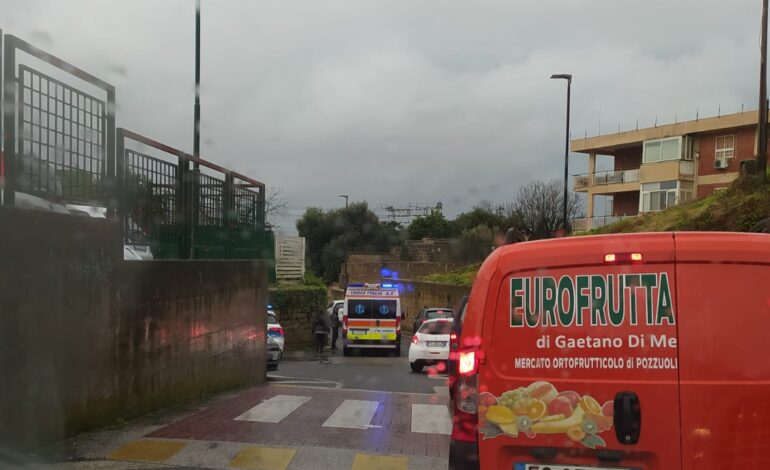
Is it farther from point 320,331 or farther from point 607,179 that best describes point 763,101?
point 607,179

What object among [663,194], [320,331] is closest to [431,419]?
[320,331]

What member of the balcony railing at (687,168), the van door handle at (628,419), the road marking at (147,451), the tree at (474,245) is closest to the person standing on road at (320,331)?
the road marking at (147,451)

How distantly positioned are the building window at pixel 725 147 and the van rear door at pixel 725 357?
39791 millimetres

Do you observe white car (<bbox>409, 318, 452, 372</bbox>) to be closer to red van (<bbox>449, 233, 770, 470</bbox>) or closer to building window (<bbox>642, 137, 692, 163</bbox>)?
red van (<bbox>449, 233, 770, 470</bbox>)

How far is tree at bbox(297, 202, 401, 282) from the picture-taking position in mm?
69875

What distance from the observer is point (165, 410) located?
8117 mm

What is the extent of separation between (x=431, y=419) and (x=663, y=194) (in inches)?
1430

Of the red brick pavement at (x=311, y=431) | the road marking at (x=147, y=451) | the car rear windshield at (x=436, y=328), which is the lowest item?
the car rear windshield at (x=436, y=328)

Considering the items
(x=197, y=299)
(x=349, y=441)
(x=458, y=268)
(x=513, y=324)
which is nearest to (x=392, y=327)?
(x=197, y=299)

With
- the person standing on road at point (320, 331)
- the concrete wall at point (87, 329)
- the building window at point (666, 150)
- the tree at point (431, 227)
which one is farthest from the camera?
the tree at point (431, 227)

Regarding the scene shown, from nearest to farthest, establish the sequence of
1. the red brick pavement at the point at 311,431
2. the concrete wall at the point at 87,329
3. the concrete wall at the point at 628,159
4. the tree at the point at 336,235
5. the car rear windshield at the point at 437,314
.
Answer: the concrete wall at the point at 87,329, the red brick pavement at the point at 311,431, the car rear windshield at the point at 437,314, the concrete wall at the point at 628,159, the tree at the point at 336,235

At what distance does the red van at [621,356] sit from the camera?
126 inches

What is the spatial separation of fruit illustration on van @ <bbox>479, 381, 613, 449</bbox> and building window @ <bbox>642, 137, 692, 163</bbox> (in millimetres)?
40231

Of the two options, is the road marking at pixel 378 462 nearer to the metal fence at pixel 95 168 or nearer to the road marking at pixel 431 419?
the road marking at pixel 431 419
